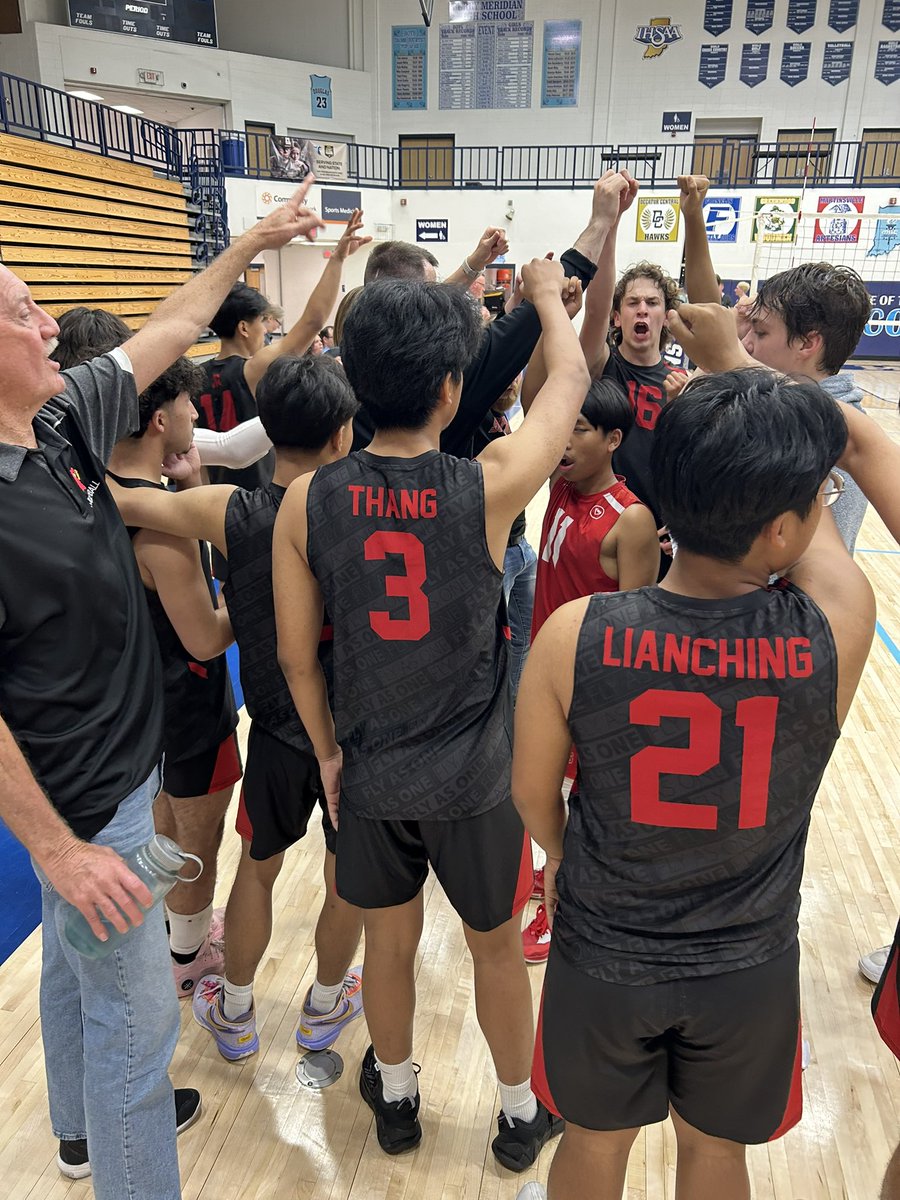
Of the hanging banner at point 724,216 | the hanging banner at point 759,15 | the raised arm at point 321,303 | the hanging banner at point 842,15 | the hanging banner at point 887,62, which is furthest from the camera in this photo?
the hanging banner at point 759,15

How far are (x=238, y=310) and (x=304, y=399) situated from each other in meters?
2.11

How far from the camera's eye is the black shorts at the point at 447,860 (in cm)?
166

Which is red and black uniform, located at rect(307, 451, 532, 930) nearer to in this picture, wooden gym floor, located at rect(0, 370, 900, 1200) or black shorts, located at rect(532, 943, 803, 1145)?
black shorts, located at rect(532, 943, 803, 1145)

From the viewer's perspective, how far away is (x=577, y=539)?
94.5 inches

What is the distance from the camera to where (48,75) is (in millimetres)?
15586

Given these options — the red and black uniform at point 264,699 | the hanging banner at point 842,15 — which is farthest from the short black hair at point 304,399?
the hanging banner at point 842,15

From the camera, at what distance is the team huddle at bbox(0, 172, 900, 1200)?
1.12m

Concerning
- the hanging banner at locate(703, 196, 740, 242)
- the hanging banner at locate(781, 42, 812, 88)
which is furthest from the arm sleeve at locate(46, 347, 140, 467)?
the hanging banner at locate(781, 42, 812, 88)

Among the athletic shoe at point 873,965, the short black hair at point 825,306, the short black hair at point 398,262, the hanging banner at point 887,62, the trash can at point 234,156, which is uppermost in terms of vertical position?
the hanging banner at point 887,62

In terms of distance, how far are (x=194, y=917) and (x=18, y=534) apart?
1.47 metres

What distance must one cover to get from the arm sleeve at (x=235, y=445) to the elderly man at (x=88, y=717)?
542 mm

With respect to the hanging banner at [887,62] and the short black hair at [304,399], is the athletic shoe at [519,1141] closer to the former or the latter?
the short black hair at [304,399]

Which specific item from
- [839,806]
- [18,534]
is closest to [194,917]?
[18,534]

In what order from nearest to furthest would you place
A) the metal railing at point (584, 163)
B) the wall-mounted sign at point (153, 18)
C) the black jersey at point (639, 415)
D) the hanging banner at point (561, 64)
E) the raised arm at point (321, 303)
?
the raised arm at point (321, 303), the black jersey at point (639, 415), the wall-mounted sign at point (153, 18), the metal railing at point (584, 163), the hanging banner at point (561, 64)
